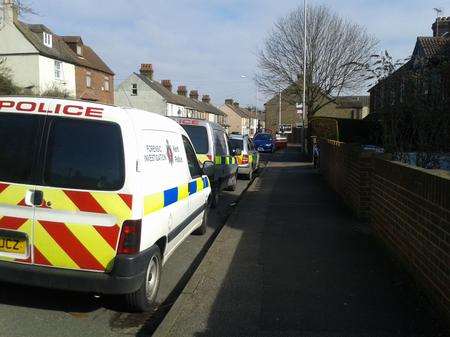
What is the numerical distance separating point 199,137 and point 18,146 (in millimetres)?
6555

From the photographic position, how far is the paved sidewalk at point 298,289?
13.9ft

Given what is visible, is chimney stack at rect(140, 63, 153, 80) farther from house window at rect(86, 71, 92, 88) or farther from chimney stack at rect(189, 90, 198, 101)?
chimney stack at rect(189, 90, 198, 101)

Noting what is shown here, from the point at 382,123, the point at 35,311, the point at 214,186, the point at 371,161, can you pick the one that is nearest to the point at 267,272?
the point at 35,311

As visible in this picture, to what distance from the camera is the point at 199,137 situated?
35.6ft

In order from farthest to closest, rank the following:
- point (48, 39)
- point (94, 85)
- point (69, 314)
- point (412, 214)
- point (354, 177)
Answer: point (94, 85) → point (48, 39) → point (354, 177) → point (412, 214) → point (69, 314)

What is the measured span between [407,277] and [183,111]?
5591cm

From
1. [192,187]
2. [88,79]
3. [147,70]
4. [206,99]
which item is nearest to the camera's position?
[192,187]

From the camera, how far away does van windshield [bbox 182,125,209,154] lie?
1074cm

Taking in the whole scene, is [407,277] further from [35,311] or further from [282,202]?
[282,202]

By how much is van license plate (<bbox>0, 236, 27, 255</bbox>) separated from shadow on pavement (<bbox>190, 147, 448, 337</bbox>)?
1525 mm

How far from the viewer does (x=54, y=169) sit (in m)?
4.32

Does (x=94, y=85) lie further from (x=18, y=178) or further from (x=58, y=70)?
(x=18, y=178)

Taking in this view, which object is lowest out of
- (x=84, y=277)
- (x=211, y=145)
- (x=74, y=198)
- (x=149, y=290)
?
(x=149, y=290)

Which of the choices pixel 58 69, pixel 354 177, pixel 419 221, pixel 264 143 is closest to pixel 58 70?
pixel 58 69
